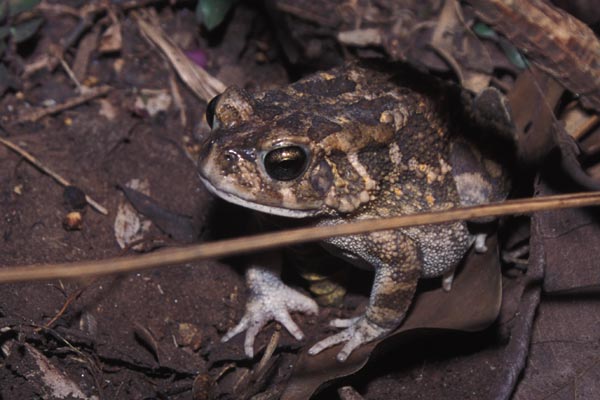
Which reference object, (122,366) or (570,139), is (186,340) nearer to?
(122,366)

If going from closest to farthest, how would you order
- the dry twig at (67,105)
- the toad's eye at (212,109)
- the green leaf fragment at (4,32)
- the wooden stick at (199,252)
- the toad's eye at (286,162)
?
the wooden stick at (199,252), the toad's eye at (286,162), the toad's eye at (212,109), the dry twig at (67,105), the green leaf fragment at (4,32)

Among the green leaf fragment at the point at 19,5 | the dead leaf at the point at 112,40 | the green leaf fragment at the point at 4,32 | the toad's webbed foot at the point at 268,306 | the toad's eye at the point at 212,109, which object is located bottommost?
the toad's webbed foot at the point at 268,306

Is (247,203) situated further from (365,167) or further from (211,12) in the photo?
(211,12)

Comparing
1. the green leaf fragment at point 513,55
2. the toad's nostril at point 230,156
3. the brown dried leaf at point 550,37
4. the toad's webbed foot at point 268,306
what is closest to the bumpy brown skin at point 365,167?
the toad's nostril at point 230,156

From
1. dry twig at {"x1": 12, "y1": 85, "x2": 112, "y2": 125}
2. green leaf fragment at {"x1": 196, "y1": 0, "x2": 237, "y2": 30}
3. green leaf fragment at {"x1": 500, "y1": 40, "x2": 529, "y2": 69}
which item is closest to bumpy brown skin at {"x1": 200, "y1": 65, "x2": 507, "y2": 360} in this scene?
green leaf fragment at {"x1": 500, "y1": 40, "x2": 529, "y2": 69}

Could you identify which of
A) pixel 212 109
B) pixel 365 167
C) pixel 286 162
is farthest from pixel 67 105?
pixel 365 167

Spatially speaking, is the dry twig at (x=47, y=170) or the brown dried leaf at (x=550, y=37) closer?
the brown dried leaf at (x=550, y=37)

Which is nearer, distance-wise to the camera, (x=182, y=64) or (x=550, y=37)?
(x=550, y=37)

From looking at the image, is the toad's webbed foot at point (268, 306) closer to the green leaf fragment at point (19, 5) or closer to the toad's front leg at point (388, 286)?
the toad's front leg at point (388, 286)
